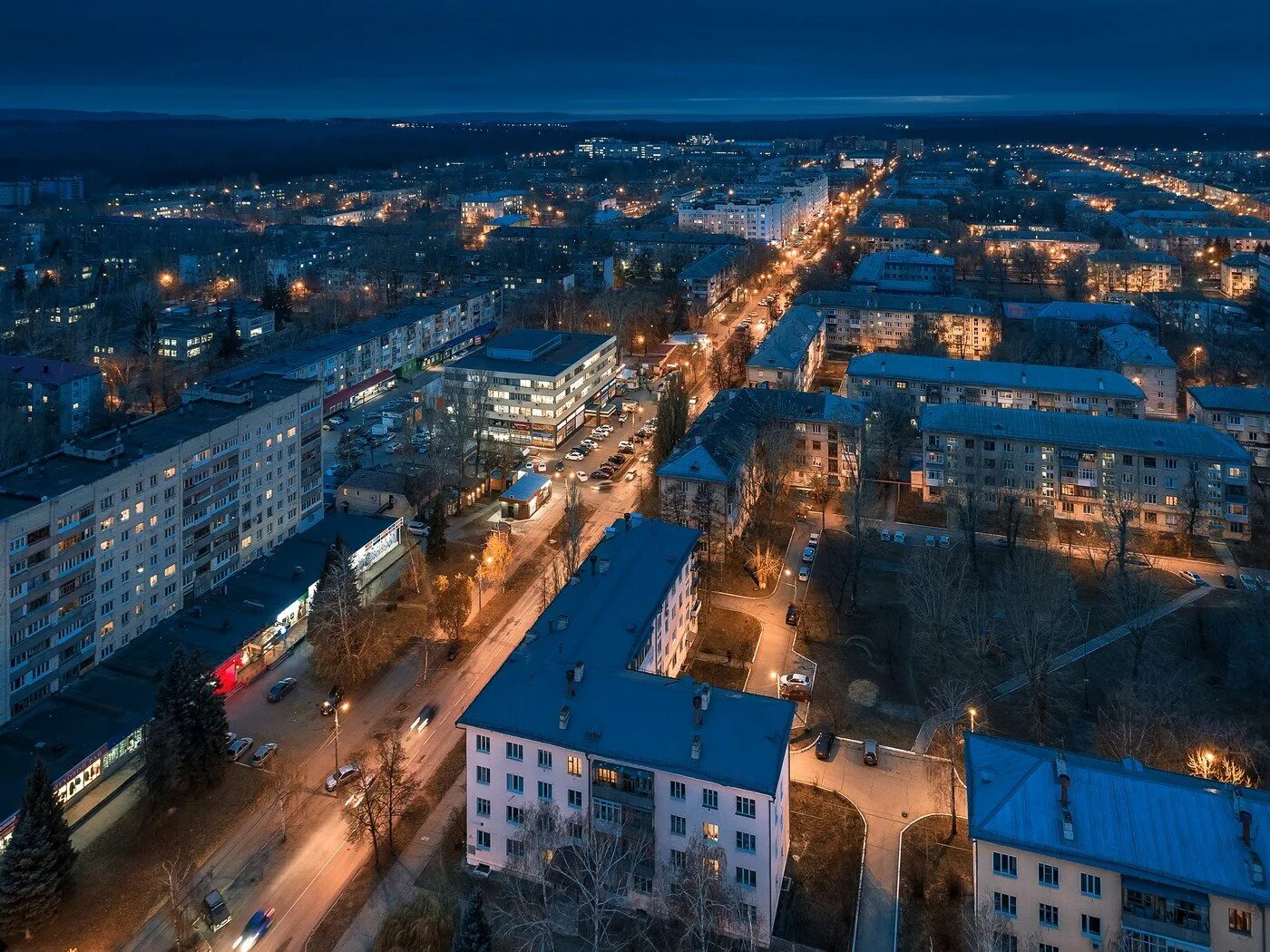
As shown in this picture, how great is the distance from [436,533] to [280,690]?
871 centimetres

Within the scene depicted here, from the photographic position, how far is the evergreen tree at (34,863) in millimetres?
16234

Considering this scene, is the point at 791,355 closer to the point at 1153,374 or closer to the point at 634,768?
the point at 1153,374

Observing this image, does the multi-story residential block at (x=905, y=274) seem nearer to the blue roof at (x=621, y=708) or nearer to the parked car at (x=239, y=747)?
the blue roof at (x=621, y=708)

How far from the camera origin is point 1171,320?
2323 inches

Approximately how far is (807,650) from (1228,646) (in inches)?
476

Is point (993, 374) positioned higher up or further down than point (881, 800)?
higher up

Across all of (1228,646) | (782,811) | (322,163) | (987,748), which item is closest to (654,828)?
(782,811)

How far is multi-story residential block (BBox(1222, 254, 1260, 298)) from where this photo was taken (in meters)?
71.2

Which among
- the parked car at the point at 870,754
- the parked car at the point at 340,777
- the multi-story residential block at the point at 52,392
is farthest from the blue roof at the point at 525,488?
the multi-story residential block at the point at 52,392

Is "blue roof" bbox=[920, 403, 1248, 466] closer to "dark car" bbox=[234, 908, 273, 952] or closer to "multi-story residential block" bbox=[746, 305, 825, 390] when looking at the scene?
"multi-story residential block" bbox=[746, 305, 825, 390]

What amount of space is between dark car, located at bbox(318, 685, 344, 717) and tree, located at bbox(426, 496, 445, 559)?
768cm

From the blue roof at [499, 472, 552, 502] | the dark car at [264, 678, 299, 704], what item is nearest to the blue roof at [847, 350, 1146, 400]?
the blue roof at [499, 472, 552, 502]

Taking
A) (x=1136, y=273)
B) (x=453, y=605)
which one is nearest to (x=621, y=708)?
(x=453, y=605)

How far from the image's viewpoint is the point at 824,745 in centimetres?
2175
